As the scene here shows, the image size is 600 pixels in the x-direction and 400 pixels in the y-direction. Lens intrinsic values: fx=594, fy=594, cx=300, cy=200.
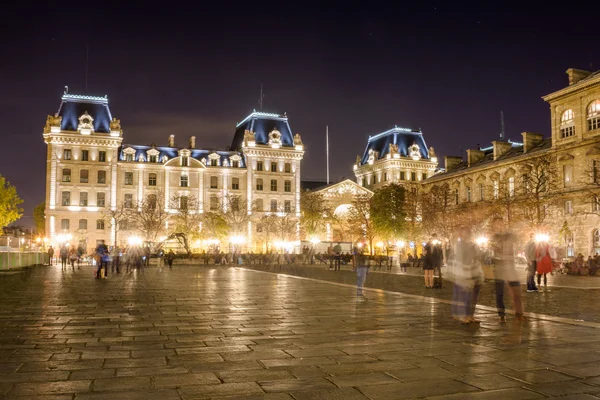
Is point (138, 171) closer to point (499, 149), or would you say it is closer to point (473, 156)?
point (473, 156)

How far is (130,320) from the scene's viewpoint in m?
11.3

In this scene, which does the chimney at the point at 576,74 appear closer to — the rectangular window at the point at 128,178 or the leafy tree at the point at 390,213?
the leafy tree at the point at 390,213

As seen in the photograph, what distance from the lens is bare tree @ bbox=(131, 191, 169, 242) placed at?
7419 cm

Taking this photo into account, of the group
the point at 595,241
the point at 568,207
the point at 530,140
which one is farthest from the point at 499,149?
the point at 595,241

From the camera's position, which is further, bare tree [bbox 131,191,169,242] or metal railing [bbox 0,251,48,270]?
bare tree [bbox 131,191,169,242]

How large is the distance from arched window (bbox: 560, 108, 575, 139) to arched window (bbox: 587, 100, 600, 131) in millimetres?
1649

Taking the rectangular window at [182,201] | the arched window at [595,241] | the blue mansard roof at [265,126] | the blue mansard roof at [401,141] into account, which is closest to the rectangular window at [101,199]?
the rectangular window at [182,201]

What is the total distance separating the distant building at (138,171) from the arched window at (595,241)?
49451 mm

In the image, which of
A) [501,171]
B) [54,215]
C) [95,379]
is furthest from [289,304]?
[54,215]

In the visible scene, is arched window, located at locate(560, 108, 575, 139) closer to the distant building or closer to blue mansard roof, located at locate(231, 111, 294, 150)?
the distant building

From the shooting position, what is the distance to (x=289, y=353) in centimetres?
779

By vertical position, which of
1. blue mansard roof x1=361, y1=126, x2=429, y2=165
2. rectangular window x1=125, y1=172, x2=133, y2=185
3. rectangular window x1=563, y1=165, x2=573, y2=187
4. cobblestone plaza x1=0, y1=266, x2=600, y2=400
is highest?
blue mansard roof x1=361, y1=126, x2=429, y2=165

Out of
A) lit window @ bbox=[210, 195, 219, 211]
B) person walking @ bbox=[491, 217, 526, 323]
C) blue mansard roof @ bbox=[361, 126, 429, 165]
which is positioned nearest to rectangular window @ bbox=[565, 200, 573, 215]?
person walking @ bbox=[491, 217, 526, 323]

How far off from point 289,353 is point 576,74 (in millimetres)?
46008
